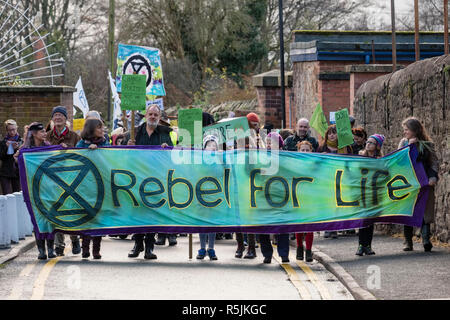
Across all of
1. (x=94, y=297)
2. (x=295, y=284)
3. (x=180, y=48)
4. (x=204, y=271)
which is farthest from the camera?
(x=180, y=48)

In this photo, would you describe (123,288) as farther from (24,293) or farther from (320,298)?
(320,298)

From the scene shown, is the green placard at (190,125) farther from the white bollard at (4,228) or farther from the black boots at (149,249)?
the white bollard at (4,228)

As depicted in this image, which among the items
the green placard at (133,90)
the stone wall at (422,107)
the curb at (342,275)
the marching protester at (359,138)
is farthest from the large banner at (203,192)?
the marching protester at (359,138)

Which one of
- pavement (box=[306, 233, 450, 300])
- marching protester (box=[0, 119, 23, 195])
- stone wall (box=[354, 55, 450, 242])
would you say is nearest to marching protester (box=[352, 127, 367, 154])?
stone wall (box=[354, 55, 450, 242])

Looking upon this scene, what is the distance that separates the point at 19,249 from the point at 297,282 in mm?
4582

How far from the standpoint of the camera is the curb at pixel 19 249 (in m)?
12.2

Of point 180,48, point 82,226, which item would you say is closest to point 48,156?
point 82,226

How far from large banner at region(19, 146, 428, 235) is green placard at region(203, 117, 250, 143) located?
1.22 ft

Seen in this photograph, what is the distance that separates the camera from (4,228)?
13.6 m

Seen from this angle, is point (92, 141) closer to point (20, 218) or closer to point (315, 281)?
point (20, 218)

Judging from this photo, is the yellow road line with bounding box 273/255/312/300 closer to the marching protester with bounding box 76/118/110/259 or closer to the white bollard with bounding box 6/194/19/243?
the marching protester with bounding box 76/118/110/259

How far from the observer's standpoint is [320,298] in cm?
945

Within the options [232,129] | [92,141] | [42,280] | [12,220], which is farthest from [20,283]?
[12,220]

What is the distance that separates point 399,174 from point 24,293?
540cm
